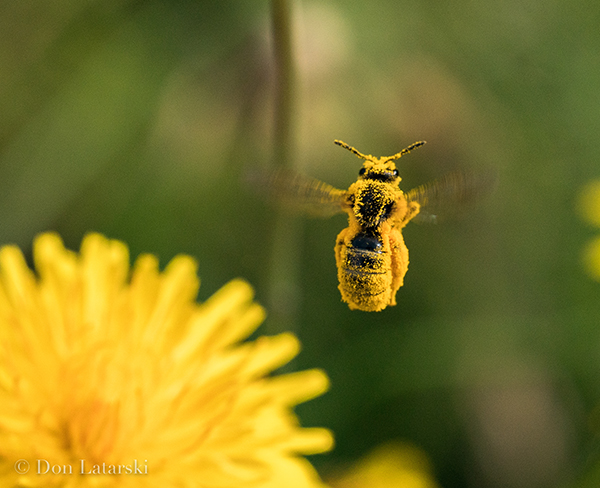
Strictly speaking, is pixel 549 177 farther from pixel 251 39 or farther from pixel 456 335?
pixel 251 39

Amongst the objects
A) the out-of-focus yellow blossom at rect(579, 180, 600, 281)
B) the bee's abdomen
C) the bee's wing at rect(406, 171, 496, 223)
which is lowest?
the bee's abdomen

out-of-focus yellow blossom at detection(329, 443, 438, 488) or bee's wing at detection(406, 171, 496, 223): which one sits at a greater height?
bee's wing at detection(406, 171, 496, 223)

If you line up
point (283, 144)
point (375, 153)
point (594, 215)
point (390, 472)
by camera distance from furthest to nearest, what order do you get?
point (375, 153), point (390, 472), point (594, 215), point (283, 144)

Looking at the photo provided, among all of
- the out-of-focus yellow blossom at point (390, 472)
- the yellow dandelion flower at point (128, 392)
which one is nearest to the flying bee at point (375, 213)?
the yellow dandelion flower at point (128, 392)

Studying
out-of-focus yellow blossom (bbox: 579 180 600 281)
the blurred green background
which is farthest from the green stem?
out-of-focus yellow blossom (bbox: 579 180 600 281)

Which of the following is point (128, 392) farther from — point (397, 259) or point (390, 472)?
point (390, 472)

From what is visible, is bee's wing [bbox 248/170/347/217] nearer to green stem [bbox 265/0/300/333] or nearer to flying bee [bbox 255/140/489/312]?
flying bee [bbox 255/140/489/312]

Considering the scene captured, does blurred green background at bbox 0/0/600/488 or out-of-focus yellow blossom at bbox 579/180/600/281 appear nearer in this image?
out-of-focus yellow blossom at bbox 579/180/600/281

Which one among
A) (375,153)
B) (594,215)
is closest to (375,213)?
(594,215)
